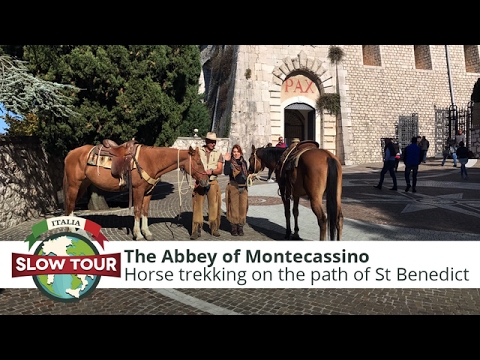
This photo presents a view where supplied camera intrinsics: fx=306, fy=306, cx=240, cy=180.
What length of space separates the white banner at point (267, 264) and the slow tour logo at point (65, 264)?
1 cm

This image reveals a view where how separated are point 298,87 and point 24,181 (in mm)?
18025

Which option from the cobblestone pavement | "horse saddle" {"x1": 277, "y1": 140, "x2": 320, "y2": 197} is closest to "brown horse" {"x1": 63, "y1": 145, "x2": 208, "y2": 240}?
the cobblestone pavement

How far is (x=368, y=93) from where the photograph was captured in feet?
77.7

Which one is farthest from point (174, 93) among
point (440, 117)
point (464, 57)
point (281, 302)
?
point (464, 57)

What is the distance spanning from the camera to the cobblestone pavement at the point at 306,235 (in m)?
3.41

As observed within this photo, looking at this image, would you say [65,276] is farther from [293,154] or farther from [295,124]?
[295,124]

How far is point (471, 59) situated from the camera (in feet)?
88.3

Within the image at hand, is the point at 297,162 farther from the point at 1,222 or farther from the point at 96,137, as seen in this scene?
the point at 1,222

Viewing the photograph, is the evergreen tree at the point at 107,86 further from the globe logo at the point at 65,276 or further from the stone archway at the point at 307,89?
the stone archway at the point at 307,89

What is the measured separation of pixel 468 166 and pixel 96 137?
1978cm

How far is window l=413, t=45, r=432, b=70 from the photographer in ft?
83.9

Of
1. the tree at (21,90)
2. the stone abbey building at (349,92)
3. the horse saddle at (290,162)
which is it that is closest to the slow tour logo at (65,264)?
the horse saddle at (290,162)

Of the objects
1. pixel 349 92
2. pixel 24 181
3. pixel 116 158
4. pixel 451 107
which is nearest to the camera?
pixel 116 158

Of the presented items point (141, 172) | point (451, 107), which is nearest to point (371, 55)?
point (451, 107)
